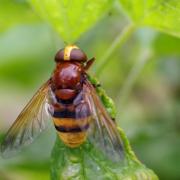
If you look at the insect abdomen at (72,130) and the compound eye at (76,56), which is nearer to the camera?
the insect abdomen at (72,130)

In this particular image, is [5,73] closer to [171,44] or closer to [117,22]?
[117,22]

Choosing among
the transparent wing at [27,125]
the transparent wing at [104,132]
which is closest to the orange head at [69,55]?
the transparent wing at [27,125]

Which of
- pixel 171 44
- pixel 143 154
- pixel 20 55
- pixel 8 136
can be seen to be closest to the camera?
pixel 8 136

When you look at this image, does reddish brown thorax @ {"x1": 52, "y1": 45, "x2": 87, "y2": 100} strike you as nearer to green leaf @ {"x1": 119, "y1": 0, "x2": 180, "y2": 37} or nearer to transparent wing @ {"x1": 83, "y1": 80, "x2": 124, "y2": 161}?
transparent wing @ {"x1": 83, "y1": 80, "x2": 124, "y2": 161}

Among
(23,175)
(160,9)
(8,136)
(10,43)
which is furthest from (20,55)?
(160,9)

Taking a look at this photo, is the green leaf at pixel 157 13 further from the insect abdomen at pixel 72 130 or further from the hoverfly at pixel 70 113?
the insect abdomen at pixel 72 130

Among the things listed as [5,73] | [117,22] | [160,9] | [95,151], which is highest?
[117,22]
